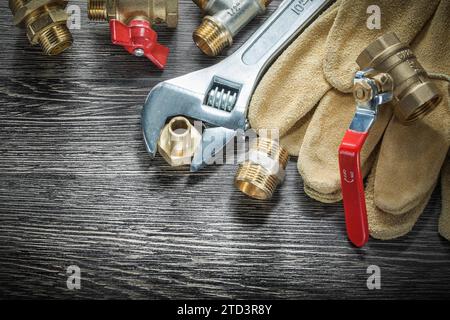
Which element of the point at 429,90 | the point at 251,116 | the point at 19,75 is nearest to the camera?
the point at 429,90

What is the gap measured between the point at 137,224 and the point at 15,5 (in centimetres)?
48

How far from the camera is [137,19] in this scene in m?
1.25

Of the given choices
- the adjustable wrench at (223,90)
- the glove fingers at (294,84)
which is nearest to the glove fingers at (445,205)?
the glove fingers at (294,84)

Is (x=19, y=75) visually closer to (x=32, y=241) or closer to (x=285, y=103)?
(x=32, y=241)

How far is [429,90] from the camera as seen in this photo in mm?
1069

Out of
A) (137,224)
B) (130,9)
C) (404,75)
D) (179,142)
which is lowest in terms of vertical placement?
(137,224)

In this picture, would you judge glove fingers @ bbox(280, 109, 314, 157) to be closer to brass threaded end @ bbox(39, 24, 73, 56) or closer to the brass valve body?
the brass valve body

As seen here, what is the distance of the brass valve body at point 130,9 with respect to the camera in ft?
4.11

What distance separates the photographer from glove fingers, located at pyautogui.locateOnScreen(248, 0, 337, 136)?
1174 millimetres

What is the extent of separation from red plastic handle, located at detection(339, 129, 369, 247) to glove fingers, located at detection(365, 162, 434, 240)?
2 centimetres

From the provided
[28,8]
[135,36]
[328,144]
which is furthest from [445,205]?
[28,8]

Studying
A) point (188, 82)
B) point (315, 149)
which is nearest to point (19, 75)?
point (188, 82)

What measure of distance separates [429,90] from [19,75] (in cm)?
76

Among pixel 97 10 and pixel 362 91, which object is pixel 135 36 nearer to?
pixel 97 10
